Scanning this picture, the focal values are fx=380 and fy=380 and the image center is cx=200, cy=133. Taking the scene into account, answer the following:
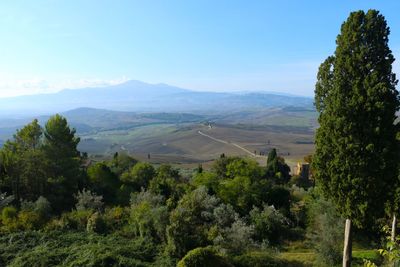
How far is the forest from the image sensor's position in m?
16.1

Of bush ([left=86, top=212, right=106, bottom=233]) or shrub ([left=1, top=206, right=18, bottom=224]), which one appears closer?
shrub ([left=1, top=206, right=18, bottom=224])

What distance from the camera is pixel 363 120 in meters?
16.0

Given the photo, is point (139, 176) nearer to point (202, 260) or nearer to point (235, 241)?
point (235, 241)

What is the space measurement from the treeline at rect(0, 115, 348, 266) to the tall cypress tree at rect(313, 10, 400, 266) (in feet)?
17.0

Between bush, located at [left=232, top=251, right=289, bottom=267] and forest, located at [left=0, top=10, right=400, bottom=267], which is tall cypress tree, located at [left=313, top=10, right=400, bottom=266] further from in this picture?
bush, located at [left=232, top=251, right=289, bottom=267]

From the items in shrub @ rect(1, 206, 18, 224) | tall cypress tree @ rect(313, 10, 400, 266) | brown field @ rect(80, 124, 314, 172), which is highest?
tall cypress tree @ rect(313, 10, 400, 266)

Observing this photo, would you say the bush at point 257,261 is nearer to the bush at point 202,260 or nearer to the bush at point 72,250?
the bush at point 202,260

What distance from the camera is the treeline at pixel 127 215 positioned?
19094 mm

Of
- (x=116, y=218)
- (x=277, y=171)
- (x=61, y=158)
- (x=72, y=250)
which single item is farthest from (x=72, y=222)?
(x=277, y=171)

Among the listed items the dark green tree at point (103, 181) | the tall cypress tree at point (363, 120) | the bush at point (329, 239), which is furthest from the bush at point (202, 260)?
the dark green tree at point (103, 181)

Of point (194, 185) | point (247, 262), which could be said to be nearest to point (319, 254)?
point (247, 262)

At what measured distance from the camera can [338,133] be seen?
53.7ft

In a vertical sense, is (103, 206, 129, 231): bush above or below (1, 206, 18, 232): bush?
below

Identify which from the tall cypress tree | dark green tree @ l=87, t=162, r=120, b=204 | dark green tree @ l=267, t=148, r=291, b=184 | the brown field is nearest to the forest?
the tall cypress tree
